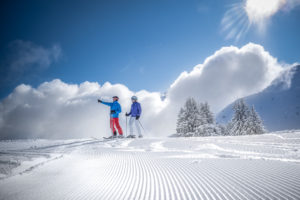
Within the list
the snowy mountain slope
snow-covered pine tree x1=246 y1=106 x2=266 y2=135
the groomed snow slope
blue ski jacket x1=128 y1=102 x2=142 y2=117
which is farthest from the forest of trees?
the snowy mountain slope

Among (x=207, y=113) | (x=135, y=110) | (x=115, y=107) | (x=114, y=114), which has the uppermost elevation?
(x=207, y=113)

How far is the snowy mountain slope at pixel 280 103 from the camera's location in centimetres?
10135

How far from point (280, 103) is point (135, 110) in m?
146

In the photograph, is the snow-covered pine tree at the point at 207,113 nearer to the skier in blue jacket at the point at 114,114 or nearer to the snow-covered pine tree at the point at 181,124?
the snow-covered pine tree at the point at 181,124

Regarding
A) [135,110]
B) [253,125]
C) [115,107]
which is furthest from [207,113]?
[115,107]

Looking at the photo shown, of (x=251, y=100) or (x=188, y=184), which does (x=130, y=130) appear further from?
(x=251, y=100)

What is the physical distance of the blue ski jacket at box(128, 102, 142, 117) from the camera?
34.7ft

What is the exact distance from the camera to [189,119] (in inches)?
1157

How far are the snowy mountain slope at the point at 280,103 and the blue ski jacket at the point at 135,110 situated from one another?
120658 millimetres

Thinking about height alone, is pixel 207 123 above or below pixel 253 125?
above

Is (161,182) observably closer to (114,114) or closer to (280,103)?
(114,114)

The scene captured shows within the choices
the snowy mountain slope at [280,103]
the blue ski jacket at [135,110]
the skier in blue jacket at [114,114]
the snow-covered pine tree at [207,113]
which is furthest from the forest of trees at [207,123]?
the snowy mountain slope at [280,103]

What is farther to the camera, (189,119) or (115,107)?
(189,119)

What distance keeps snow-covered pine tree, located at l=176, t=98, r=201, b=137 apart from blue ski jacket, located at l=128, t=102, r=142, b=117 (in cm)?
2016
